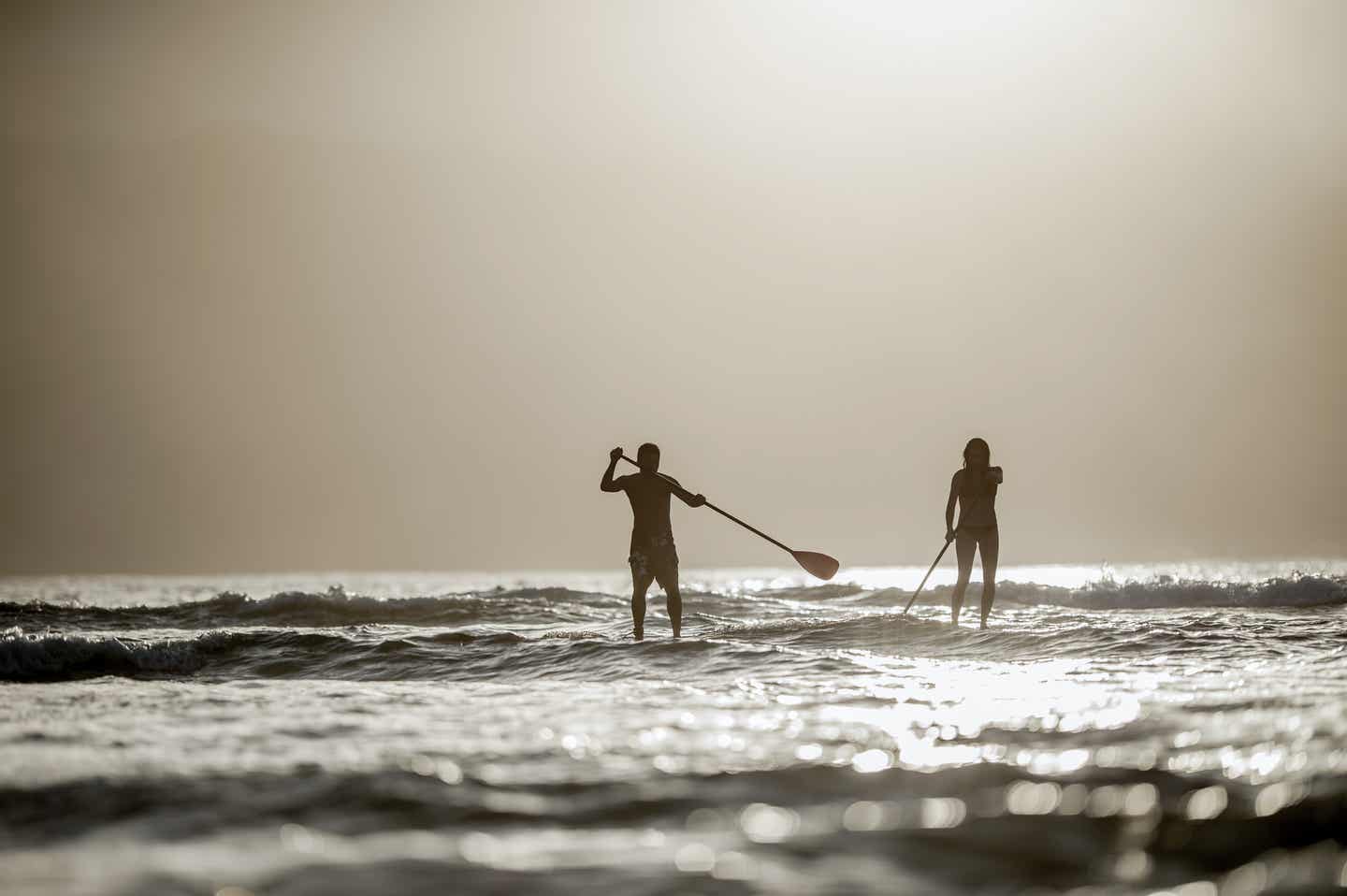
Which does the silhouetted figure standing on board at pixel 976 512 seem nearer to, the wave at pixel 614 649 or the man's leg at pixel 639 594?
the wave at pixel 614 649

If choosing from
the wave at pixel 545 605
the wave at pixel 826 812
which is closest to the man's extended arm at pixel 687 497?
the wave at pixel 545 605

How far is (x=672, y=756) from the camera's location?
20.3ft

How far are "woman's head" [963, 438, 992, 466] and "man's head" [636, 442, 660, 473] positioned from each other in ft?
14.2

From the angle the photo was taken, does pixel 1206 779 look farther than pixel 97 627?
No

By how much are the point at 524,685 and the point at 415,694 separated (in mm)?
1041

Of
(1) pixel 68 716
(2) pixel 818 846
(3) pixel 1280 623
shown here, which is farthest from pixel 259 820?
(3) pixel 1280 623

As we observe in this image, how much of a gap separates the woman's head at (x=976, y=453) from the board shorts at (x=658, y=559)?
4318mm

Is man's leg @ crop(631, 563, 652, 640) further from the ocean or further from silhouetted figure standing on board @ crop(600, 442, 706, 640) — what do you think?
the ocean

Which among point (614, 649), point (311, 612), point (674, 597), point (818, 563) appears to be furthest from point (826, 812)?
point (311, 612)

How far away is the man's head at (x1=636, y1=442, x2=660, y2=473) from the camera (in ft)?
45.5

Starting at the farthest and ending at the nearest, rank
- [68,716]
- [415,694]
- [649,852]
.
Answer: [415,694], [68,716], [649,852]

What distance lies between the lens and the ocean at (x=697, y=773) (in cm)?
415

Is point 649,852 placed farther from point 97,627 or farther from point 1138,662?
point 97,627

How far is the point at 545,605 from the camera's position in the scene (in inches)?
929
